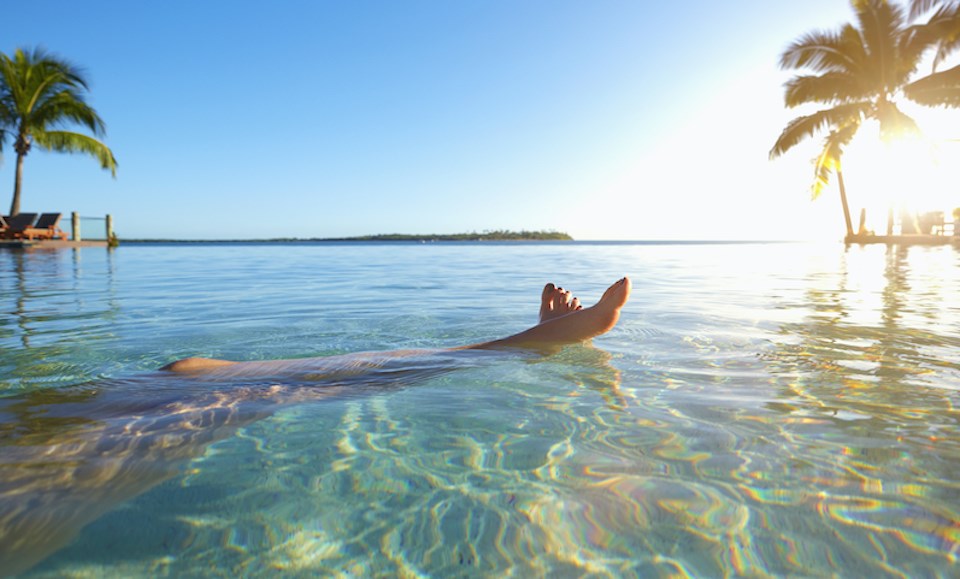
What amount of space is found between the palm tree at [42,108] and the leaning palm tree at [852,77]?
24919mm

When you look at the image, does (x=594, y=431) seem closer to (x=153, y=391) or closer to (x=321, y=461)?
(x=321, y=461)

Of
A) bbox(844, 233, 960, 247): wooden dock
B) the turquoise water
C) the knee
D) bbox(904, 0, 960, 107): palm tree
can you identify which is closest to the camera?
the turquoise water

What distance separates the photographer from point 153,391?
192cm

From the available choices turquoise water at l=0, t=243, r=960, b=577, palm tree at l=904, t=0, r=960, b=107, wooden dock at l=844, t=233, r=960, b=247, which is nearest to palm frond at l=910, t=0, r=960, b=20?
palm tree at l=904, t=0, r=960, b=107

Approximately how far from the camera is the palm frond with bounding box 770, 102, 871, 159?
58.1ft

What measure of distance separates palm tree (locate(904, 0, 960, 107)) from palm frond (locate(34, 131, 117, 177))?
2760cm

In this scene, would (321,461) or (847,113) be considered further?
(847,113)

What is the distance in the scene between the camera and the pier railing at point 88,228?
19391mm

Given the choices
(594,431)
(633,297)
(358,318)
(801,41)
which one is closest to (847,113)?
(801,41)

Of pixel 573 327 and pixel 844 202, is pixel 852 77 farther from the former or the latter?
pixel 573 327

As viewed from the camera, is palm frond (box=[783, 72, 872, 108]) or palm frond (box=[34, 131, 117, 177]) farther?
palm frond (box=[34, 131, 117, 177])

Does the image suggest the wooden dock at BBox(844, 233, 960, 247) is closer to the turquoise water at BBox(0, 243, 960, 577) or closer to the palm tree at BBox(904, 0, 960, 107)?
the palm tree at BBox(904, 0, 960, 107)

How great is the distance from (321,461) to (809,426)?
1408mm

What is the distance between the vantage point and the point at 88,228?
20.7 meters
